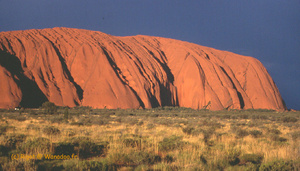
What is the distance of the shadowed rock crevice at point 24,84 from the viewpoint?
37.2m

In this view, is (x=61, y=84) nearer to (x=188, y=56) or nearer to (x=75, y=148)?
(x=188, y=56)

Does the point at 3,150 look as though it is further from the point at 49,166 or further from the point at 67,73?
the point at 67,73

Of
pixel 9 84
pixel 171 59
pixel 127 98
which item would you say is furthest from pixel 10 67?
pixel 171 59

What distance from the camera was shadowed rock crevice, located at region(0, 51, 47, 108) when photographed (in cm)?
3720

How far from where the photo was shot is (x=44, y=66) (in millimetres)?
43625

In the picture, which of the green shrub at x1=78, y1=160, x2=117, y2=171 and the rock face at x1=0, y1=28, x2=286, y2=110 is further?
the rock face at x1=0, y1=28, x2=286, y2=110

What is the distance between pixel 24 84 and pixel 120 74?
709 inches

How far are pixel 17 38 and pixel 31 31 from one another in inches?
188

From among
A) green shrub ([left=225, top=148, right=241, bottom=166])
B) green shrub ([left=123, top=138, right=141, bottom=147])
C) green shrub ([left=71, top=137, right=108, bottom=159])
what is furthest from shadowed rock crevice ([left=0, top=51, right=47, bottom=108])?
green shrub ([left=225, top=148, right=241, bottom=166])

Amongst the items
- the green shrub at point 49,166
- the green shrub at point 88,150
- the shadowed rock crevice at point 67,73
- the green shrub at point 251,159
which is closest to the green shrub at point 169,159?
the green shrub at point 251,159

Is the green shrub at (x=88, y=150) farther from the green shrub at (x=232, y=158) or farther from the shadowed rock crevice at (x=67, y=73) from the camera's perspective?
the shadowed rock crevice at (x=67, y=73)

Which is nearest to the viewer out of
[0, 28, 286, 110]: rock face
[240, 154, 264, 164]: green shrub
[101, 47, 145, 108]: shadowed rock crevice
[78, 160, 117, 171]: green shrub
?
[78, 160, 117, 171]: green shrub

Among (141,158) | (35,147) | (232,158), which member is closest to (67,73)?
(35,147)

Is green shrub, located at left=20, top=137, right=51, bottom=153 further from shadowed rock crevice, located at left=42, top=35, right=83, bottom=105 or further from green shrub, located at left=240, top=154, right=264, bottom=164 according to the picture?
shadowed rock crevice, located at left=42, top=35, right=83, bottom=105
